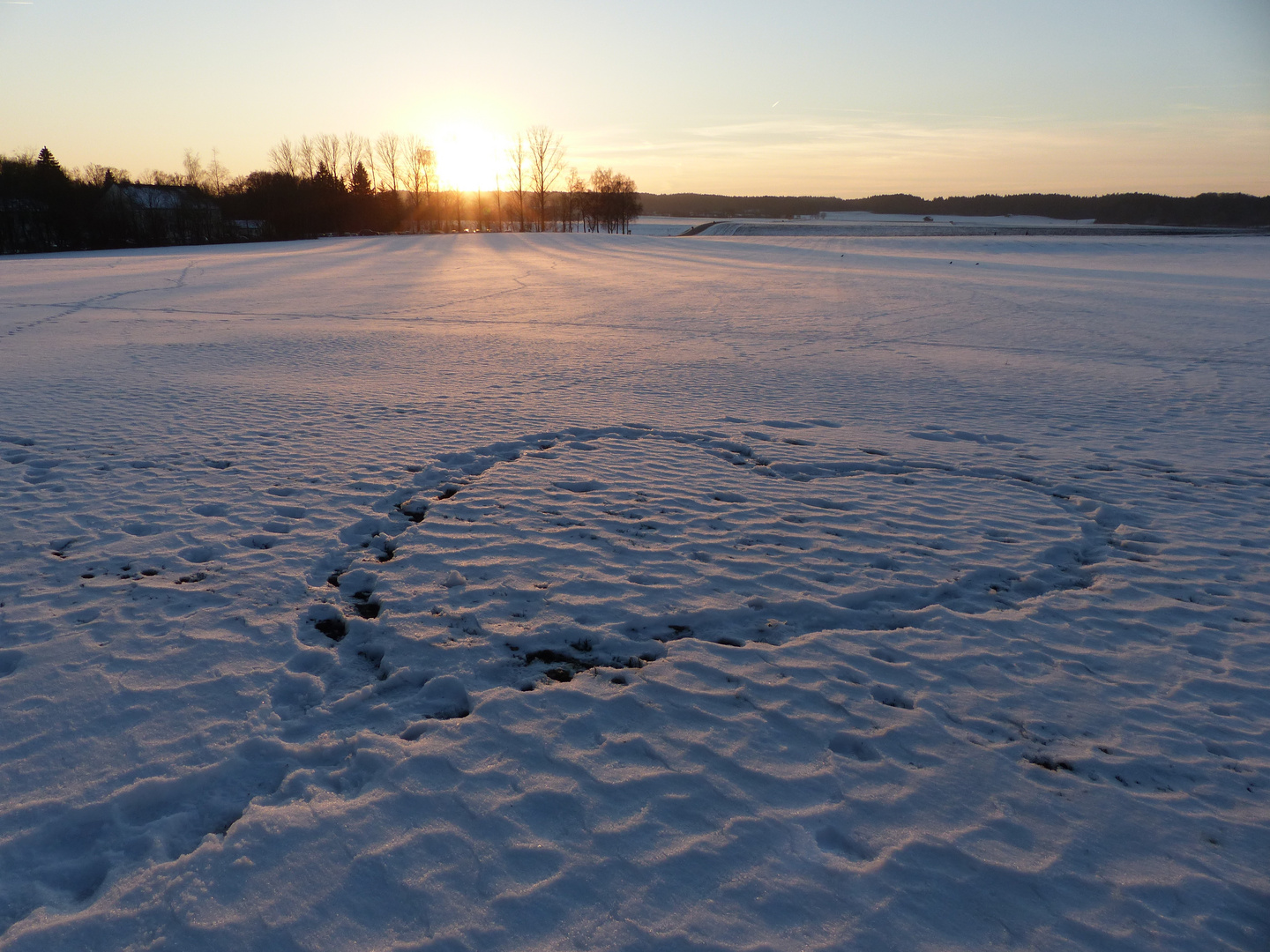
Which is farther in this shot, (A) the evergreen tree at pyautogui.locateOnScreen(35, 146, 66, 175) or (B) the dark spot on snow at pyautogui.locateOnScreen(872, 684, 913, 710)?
(A) the evergreen tree at pyautogui.locateOnScreen(35, 146, 66, 175)

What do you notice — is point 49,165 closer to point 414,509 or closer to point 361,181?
point 361,181

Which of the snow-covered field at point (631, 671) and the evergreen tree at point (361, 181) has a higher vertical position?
the evergreen tree at point (361, 181)

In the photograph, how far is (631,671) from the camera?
4.02 m

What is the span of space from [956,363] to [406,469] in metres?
10.3

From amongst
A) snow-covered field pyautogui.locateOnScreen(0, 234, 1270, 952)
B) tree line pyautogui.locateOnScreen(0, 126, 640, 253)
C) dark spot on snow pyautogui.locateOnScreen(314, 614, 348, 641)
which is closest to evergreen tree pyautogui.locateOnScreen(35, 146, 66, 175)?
tree line pyautogui.locateOnScreen(0, 126, 640, 253)

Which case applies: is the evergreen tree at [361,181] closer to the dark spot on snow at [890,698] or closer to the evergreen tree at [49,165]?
the evergreen tree at [49,165]

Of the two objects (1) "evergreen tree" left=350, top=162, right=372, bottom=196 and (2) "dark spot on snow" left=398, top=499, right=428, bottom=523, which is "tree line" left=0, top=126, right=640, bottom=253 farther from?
(2) "dark spot on snow" left=398, top=499, right=428, bottom=523

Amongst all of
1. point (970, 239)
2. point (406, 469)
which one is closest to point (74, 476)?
point (406, 469)

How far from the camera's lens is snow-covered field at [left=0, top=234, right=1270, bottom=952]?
2.69 metres

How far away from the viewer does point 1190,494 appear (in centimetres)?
668

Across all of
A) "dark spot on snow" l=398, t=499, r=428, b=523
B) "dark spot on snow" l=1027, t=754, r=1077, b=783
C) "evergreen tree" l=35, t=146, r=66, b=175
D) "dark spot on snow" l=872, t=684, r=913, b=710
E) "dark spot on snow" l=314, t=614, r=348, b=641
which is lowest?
"dark spot on snow" l=1027, t=754, r=1077, b=783

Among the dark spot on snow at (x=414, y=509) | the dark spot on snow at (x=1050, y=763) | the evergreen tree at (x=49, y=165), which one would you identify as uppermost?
the evergreen tree at (x=49, y=165)

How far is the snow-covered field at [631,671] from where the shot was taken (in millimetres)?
2691

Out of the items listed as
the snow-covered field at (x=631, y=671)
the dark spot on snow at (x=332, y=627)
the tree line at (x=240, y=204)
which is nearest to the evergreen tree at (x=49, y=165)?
the tree line at (x=240, y=204)
